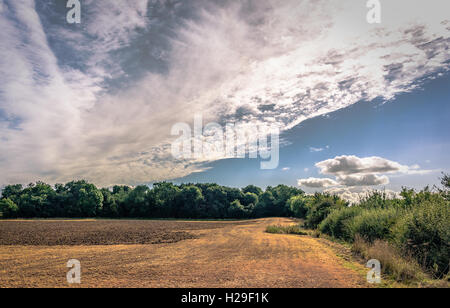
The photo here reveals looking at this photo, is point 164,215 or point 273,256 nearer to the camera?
point 273,256

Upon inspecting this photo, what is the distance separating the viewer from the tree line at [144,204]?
67.8 meters

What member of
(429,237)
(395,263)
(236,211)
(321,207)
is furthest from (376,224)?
(236,211)

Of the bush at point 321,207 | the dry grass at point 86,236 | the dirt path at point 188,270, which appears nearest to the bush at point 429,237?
the dirt path at point 188,270

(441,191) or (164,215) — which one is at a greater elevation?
(441,191)

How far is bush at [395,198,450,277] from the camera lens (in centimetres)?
894

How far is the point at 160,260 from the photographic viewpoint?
1207 cm

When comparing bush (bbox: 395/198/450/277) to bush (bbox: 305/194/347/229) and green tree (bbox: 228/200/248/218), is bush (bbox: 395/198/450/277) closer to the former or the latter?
bush (bbox: 305/194/347/229)

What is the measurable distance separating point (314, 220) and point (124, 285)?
26561mm

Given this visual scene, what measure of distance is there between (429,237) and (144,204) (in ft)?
234

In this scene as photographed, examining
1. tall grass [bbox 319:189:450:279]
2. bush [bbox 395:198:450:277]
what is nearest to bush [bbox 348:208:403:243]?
tall grass [bbox 319:189:450:279]

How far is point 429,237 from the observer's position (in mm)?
9664

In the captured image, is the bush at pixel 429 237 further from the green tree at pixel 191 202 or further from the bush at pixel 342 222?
the green tree at pixel 191 202
